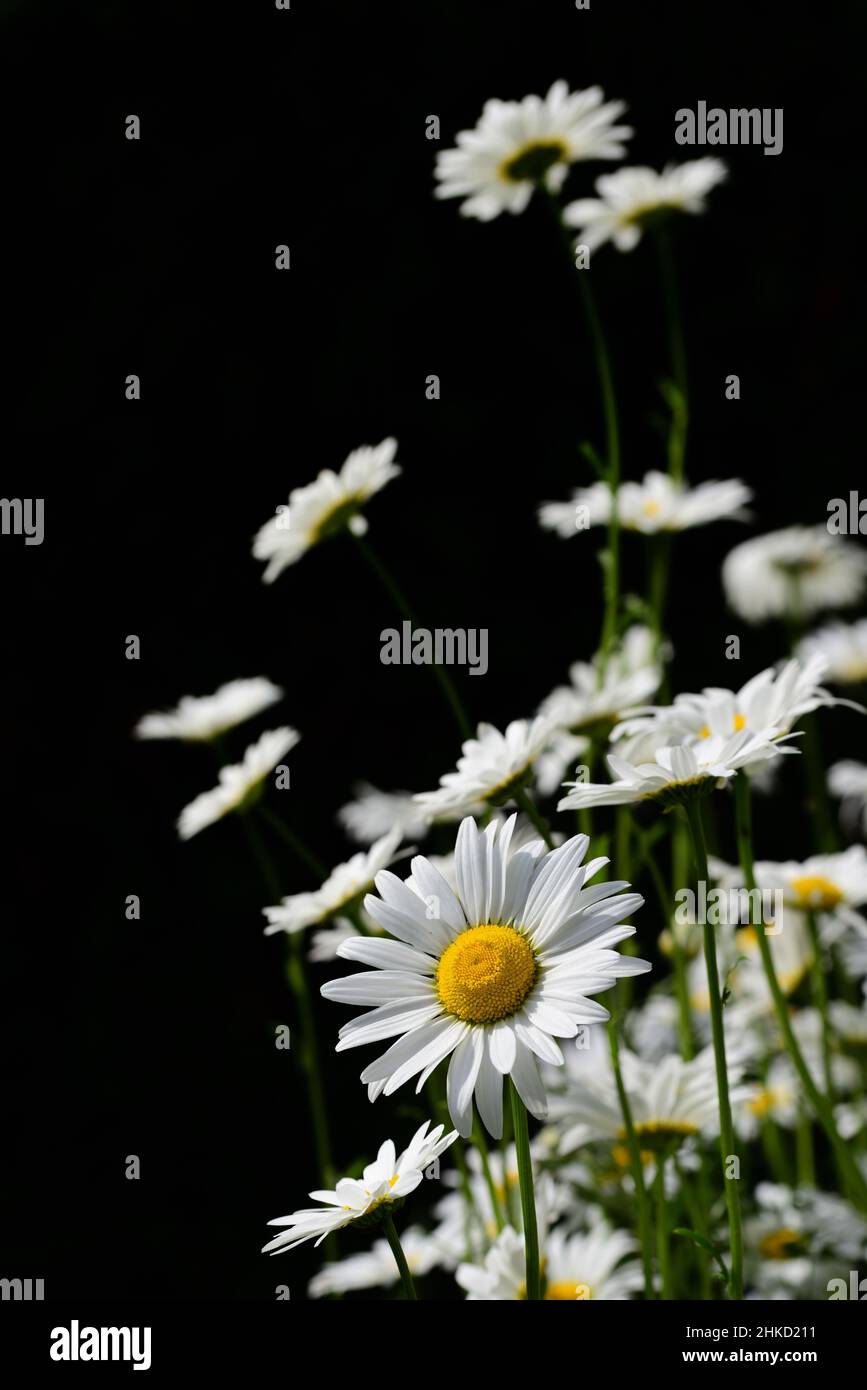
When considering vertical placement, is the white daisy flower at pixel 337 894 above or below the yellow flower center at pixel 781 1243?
above

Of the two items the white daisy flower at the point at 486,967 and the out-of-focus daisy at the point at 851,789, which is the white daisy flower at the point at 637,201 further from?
the white daisy flower at the point at 486,967

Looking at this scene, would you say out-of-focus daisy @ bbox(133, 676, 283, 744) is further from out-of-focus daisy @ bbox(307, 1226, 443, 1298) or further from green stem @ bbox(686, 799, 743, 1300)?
green stem @ bbox(686, 799, 743, 1300)

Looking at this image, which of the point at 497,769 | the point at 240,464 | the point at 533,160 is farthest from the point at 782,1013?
the point at 240,464

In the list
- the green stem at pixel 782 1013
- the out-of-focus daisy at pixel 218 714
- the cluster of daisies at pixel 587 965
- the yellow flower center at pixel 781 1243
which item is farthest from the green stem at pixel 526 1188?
the out-of-focus daisy at pixel 218 714

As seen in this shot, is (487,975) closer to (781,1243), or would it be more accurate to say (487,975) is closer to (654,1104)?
(654,1104)

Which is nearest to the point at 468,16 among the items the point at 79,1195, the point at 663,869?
the point at 663,869

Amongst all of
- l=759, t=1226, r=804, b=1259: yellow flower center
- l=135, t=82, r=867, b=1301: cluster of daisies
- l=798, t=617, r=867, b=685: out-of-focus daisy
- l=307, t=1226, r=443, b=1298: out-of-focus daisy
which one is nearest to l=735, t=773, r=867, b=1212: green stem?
l=135, t=82, r=867, b=1301: cluster of daisies
